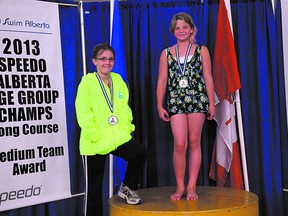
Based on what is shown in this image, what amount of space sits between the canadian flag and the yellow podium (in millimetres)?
284

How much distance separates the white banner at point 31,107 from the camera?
12.5 ft

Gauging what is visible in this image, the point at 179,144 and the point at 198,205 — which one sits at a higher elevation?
the point at 179,144

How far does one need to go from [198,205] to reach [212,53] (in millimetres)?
1454

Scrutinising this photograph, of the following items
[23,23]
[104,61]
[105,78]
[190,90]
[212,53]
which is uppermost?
[23,23]

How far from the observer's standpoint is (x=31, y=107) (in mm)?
3941

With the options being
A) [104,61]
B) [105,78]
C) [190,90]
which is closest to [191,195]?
[190,90]

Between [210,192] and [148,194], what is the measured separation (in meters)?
0.49

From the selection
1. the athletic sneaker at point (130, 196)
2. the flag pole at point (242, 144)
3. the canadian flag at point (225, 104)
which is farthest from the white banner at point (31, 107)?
the flag pole at point (242, 144)

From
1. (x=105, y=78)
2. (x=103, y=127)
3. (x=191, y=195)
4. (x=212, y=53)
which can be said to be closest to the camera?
(x=103, y=127)

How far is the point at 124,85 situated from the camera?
3.73 m

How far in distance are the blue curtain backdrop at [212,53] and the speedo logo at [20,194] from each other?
0.64ft

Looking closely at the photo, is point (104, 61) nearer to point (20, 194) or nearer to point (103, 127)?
point (103, 127)

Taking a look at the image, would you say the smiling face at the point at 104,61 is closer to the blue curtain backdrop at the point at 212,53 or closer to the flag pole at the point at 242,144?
the blue curtain backdrop at the point at 212,53

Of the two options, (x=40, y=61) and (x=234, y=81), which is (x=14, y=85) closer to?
(x=40, y=61)
